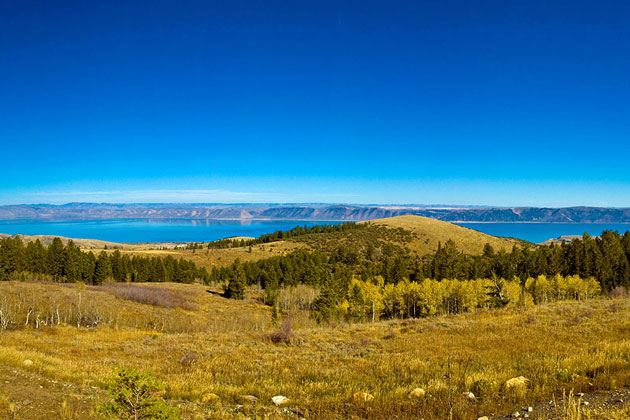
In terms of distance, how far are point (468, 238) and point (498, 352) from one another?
143457mm

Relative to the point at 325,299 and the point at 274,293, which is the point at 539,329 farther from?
the point at 274,293

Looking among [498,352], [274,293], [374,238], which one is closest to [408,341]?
[498,352]

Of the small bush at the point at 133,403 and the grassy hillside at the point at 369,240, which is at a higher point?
the small bush at the point at 133,403

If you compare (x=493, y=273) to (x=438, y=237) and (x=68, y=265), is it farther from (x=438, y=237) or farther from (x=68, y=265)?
(x=68, y=265)

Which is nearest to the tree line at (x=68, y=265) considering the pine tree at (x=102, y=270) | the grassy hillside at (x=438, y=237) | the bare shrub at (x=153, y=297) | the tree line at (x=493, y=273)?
the pine tree at (x=102, y=270)

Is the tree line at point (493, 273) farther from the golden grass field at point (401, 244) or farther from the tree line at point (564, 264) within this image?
the golden grass field at point (401, 244)

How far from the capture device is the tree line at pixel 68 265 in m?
71.4

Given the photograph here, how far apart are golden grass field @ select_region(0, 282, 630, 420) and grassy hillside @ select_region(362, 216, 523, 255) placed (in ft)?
366

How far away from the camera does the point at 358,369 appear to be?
1487cm

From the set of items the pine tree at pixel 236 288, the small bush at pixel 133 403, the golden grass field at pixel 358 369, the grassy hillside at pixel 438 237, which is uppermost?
the small bush at pixel 133 403

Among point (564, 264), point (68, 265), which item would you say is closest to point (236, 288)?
point (68, 265)

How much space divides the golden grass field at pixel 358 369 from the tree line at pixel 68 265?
5741 centimetres

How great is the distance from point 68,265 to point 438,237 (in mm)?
130310

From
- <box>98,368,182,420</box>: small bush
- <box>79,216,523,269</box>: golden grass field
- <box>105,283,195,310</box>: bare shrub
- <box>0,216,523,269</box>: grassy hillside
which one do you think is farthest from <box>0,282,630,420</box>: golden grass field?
<box>0,216,523,269</box>: grassy hillside
